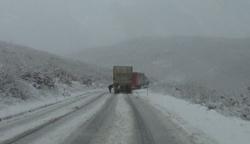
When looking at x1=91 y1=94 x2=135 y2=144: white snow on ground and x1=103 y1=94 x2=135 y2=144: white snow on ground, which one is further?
x1=103 y1=94 x2=135 y2=144: white snow on ground

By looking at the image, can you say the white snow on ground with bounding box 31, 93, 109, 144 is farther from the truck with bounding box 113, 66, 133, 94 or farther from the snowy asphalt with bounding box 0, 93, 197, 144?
the truck with bounding box 113, 66, 133, 94

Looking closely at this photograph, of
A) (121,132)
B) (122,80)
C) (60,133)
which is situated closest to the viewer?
(60,133)

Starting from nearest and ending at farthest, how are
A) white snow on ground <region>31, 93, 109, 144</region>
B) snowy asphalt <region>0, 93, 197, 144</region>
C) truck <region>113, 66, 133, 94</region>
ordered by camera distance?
white snow on ground <region>31, 93, 109, 144</region> < snowy asphalt <region>0, 93, 197, 144</region> < truck <region>113, 66, 133, 94</region>

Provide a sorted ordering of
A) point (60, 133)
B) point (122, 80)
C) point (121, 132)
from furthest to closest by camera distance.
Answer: point (122, 80)
point (121, 132)
point (60, 133)

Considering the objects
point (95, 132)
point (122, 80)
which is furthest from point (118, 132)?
point (122, 80)

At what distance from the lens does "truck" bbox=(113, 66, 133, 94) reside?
53750 millimetres

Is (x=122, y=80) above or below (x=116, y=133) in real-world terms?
above

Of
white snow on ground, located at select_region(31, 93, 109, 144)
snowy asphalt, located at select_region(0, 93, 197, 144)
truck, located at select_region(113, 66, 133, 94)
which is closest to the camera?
white snow on ground, located at select_region(31, 93, 109, 144)

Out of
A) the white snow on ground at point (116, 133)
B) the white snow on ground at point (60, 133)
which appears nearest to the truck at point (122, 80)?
the white snow on ground at point (116, 133)

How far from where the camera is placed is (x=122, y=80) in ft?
177

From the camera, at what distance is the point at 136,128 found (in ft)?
43.9

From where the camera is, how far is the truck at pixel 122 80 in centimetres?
5375

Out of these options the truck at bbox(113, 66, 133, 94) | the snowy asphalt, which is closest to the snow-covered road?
the snowy asphalt

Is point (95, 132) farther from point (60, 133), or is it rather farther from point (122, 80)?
point (122, 80)
